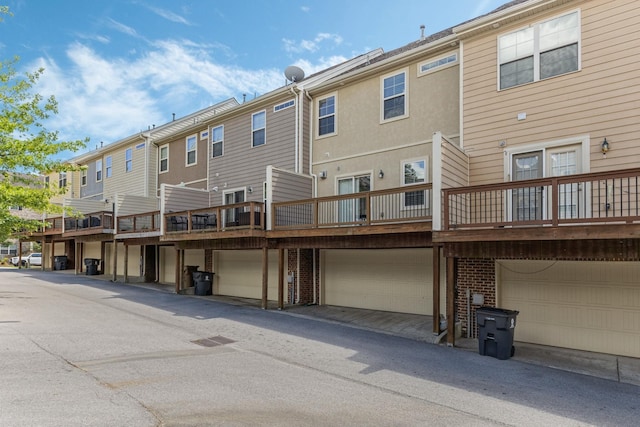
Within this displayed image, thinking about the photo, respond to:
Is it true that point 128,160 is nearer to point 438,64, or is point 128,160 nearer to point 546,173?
point 438,64

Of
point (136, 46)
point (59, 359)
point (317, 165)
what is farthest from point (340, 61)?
point (59, 359)

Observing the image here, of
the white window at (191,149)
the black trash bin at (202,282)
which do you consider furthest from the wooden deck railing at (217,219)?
the white window at (191,149)

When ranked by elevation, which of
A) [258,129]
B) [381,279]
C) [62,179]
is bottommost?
[381,279]

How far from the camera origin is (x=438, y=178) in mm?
8609

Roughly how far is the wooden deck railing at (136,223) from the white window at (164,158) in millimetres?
2738

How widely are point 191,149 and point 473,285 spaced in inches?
565

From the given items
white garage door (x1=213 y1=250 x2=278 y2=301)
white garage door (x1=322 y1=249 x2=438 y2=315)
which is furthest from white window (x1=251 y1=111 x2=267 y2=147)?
white garage door (x1=322 y1=249 x2=438 y2=315)

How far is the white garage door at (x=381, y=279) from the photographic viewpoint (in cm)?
1159

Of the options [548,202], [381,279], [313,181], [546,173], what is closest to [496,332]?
[548,202]

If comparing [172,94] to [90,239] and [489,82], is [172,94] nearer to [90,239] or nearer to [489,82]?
[90,239]

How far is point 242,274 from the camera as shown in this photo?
16344mm

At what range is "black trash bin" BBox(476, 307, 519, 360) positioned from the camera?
7875mm

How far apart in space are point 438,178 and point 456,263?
271 cm

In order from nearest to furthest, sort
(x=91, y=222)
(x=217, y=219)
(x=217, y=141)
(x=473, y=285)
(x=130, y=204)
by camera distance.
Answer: (x=473, y=285)
(x=217, y=219)
(x=217, y=141)
(x=130, y=204)
(x=91, y=222)
